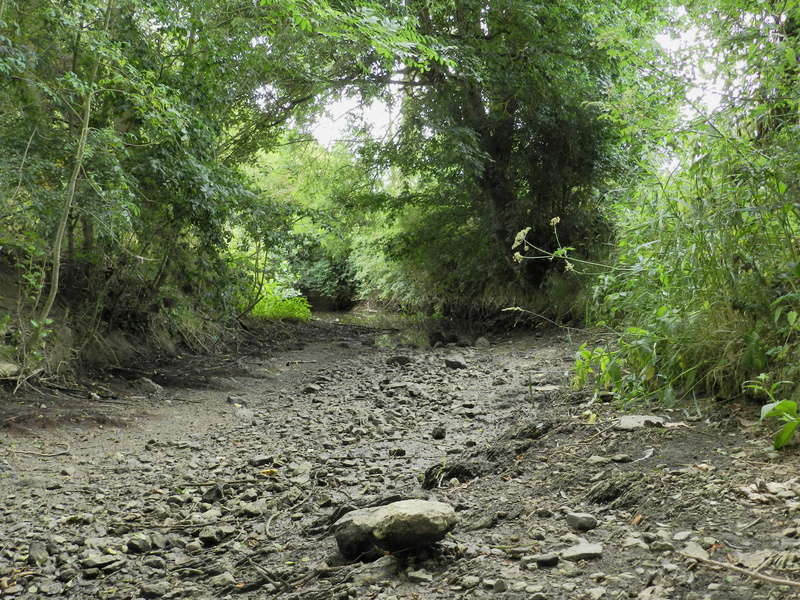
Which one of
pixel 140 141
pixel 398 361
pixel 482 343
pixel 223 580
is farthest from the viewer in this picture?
pixel 482 343

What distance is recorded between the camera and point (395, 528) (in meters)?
2.36

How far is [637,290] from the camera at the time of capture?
13.8ft

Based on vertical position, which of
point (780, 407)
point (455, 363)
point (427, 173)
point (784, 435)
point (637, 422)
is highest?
point (427, 173)

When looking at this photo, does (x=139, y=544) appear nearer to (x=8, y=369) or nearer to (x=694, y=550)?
(x=694, y=550)

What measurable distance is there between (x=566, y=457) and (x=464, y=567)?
1.12 m

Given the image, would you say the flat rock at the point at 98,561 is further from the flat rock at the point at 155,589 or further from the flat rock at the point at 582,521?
the flat rock at the point at 582,521

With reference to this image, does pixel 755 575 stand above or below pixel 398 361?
above

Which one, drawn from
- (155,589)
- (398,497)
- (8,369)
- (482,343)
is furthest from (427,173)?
(155,589)

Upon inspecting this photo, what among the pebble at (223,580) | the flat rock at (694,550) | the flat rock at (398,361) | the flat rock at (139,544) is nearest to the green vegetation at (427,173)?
the flat rock at (694,550)

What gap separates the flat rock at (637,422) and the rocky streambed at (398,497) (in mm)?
14

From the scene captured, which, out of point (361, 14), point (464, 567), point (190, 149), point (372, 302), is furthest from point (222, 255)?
point (372, 302)

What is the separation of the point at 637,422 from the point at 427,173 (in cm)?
866

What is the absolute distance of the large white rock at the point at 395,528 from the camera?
2338 mm

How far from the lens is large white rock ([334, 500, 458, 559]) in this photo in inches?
92.0
